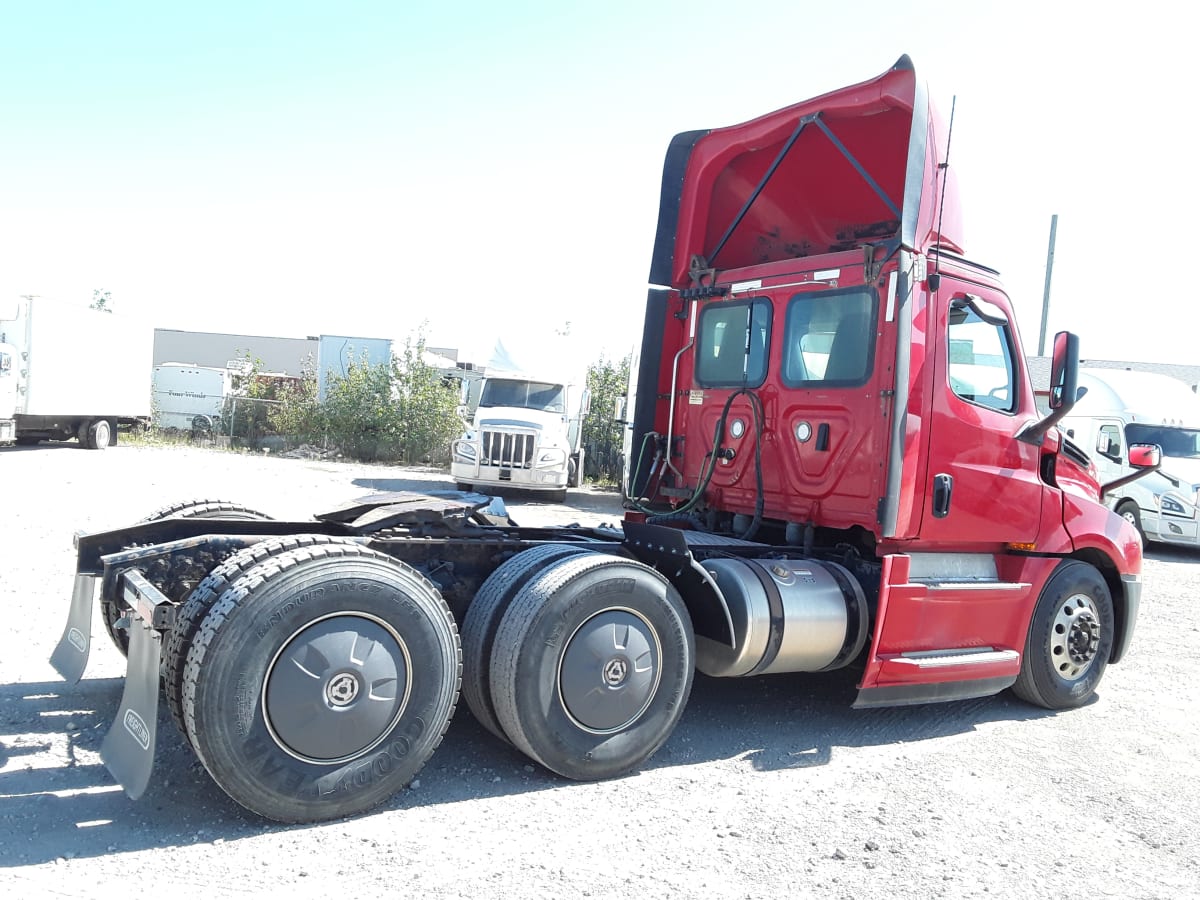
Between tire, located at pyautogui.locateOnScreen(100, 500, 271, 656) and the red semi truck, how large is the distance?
0.03m

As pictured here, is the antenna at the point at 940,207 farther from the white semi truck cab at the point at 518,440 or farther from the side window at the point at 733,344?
the white semi truck cab at the point at 518,440

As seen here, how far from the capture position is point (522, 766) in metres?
4.62

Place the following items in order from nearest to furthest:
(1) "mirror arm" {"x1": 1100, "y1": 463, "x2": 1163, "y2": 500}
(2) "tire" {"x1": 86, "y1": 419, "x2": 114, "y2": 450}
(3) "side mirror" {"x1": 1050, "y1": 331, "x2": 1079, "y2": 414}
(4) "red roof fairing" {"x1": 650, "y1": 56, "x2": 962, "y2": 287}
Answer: (4) "red roof fairing" {"x1": 650, "y1": 56, "x2": 962, "y2": 287}
(3) "side mirror" {"x1": 1050, "y1": 331, "x2": 1079, "y2": 414}
(1) "mirror arm" {"x1": 1100, "y1": 463, "x2": 1163, "y2": 500}
(2) "tire" {"x1": 86, "y1": 419, "x2": 114, "y2": 450}

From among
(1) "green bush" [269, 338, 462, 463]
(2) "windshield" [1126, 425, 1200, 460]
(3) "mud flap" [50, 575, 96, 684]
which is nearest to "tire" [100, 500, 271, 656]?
(3) "mud flap" [50, 575, 96, 684]

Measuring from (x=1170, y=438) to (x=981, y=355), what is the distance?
1315 centimetres

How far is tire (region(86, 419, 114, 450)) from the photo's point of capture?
23484 millimetres

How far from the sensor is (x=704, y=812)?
4.24m

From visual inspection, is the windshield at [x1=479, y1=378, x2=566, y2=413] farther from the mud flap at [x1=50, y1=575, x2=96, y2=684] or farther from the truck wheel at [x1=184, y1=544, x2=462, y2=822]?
the truck wheel at [x1=184, y1=544, x2=462, y2=822]

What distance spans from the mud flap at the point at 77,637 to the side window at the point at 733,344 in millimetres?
4024

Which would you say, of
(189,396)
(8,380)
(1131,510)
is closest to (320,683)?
(1131,510)

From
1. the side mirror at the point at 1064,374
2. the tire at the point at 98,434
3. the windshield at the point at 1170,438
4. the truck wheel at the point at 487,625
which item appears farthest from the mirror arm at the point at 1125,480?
the tire at the point at 98,434

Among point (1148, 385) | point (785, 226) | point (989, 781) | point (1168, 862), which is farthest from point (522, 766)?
point (1148, 385)

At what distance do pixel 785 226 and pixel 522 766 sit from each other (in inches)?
164

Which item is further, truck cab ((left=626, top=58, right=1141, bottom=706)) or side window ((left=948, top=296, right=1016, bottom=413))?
side window ((left=948, top=296, right=1016, bottom=413))
